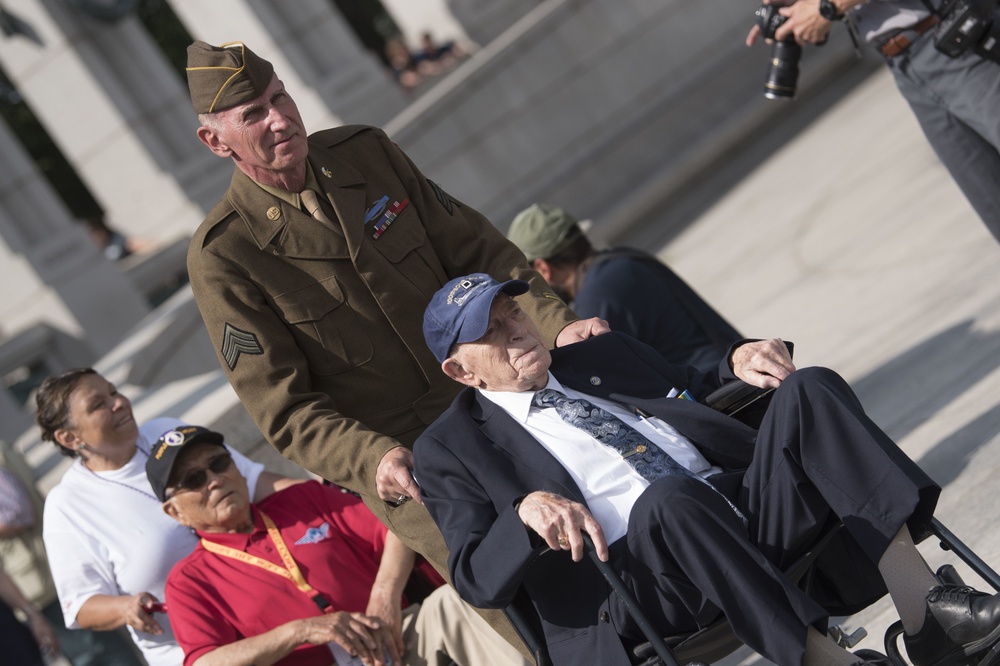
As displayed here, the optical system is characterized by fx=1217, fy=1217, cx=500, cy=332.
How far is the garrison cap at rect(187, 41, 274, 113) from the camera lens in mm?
3320

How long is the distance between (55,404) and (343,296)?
1.69m

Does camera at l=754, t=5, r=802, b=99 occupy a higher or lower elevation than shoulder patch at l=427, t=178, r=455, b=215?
lower

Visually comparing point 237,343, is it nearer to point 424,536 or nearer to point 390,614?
point 424,536

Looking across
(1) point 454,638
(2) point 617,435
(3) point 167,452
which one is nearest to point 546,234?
(3) point 167,452

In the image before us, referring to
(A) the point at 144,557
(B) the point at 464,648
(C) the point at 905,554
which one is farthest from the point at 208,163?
(C) the point at 905,554

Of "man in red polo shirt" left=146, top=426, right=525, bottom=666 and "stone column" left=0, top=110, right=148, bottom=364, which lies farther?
"stone column" left=0, top=110, right=148, bottom=364

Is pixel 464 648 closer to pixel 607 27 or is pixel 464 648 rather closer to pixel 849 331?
pixel 849 331

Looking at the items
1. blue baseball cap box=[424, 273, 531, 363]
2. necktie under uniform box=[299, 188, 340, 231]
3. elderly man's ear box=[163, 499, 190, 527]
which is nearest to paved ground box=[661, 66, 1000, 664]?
blue baseball cap box=[424, 273, 531, 363]

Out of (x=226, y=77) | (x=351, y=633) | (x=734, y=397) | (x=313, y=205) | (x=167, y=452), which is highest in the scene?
(x=226, y=77)

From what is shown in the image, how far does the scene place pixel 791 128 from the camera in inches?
468

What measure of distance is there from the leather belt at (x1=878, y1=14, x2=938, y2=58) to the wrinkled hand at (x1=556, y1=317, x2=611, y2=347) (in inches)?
74.7

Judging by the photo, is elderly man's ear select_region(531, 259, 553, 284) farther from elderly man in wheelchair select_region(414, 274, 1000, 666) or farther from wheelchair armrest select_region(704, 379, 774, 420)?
wheelchair armrest select_region(704, 379, 774, 420)

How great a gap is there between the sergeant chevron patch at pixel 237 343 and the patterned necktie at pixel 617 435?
0.81 metres

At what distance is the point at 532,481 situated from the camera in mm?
3074
